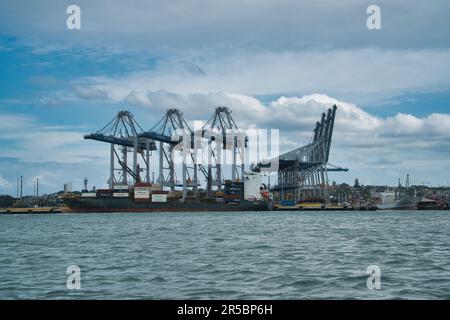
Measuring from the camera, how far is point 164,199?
378 feet

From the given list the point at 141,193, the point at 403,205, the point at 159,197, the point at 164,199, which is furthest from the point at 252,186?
the point at 403,205

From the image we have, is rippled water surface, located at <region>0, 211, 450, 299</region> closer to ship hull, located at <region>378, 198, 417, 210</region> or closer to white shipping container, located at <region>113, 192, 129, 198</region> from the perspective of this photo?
white shipping container, located at <region>113, 192, 129, 198</region>

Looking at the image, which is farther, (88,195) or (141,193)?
(88,195)

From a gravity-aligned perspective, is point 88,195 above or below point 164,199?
above

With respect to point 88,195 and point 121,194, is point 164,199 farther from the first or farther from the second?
point 88,195

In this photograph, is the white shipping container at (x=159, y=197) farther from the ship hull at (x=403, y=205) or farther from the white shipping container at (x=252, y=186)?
the ship hull at (x=403, y=205)

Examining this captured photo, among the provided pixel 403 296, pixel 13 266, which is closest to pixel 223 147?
pixel 13 266

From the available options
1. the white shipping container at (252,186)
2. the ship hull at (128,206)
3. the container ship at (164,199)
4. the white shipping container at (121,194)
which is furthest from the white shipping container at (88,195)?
the white shipping container at (252,186)

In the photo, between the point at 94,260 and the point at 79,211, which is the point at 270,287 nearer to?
the point at 94,260

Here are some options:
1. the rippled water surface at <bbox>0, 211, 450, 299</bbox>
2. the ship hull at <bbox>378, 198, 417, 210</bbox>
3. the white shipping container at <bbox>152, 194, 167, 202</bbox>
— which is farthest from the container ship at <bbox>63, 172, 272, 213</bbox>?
the rippled water surface at <bbox>0, 211, 450, 299</bbox>

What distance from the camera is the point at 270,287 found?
15.5m

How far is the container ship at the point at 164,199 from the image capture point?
108m

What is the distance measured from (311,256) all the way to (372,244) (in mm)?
7709
